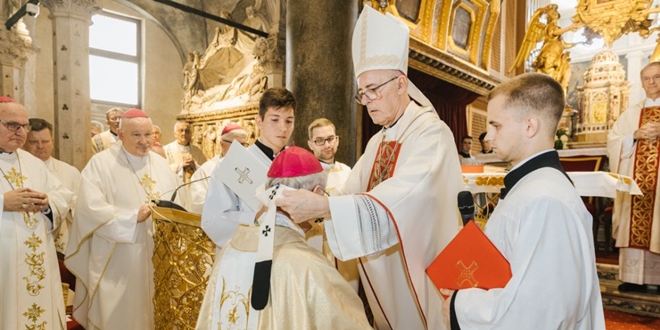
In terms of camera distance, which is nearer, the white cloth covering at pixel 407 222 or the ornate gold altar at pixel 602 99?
the white cloth covering at pixel 407 222

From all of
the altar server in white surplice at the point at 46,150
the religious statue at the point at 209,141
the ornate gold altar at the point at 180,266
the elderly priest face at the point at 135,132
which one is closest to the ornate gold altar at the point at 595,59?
the elderly priest face at the point at 135,132

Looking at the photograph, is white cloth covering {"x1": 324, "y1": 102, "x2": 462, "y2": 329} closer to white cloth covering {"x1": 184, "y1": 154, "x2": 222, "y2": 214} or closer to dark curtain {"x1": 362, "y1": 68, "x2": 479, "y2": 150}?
white cloth covering {"x1": 184, "y1": 154, "x2": 222, "y2": 214}

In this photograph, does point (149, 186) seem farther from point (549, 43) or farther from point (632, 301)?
point (549, 43)

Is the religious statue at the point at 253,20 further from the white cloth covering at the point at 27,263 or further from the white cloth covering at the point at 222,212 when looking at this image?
the white cloth covering at the point at 222,212

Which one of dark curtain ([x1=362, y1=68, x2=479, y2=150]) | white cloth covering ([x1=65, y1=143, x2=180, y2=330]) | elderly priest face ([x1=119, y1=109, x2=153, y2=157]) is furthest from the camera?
dark curtain ([x1=362, y1=68, x2=479, y2=150])

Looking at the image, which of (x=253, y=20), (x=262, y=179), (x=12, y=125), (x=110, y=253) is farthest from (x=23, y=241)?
(x=253, y=20)

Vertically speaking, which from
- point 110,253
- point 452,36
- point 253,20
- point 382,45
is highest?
point 253,20

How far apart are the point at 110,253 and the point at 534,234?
3.15 meters

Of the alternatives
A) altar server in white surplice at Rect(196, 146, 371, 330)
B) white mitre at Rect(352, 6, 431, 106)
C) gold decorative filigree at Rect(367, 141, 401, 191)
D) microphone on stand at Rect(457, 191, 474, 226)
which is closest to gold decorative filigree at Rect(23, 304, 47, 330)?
altar server in white surplice at Rect(196, 146, 371, 330)

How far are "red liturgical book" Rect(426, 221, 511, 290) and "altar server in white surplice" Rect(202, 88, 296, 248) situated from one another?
3.79 feet

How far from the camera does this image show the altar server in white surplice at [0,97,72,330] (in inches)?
116

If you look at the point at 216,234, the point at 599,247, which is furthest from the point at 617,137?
the point at 216,234

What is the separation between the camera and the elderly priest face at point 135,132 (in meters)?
3.66

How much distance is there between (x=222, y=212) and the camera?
241 cm
